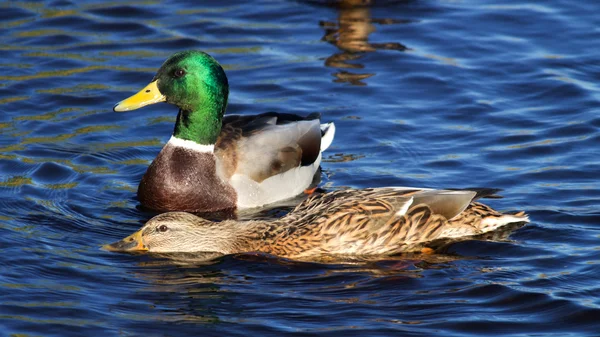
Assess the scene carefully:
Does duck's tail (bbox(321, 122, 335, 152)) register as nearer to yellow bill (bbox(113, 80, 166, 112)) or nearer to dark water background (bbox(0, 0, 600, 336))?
dark water background (bbox(0, 0, 600, 336))

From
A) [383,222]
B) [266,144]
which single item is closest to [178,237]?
[383,222]

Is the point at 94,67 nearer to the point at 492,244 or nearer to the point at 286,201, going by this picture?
the point at 286,201

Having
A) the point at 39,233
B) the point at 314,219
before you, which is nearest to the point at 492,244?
the point at 314,219

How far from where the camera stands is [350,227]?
8.90 m

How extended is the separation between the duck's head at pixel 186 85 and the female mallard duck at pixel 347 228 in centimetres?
173

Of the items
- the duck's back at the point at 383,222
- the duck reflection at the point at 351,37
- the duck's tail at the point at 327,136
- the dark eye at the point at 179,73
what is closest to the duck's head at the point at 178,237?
the duck's back at the point at 383,222

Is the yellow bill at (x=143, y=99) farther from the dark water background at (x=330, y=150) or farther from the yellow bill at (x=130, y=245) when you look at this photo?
the yellow bill at (x=130, y=245)

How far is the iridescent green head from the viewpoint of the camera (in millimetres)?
10531

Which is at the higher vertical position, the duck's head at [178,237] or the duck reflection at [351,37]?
the duck reflection at [351,37]

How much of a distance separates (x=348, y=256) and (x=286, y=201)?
85.5 inches

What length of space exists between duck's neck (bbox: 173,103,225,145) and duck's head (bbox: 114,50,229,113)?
5cm

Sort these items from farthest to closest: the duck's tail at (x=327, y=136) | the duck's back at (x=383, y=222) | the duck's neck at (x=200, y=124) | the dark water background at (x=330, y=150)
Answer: the duck's tail at (x=327, y=136)
the duck's neck at (x=200, y=124)
the duck's back at (x=383, y=222)
the dark water background at (x=330, y=150)

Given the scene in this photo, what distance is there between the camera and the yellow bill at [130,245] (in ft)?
29.2

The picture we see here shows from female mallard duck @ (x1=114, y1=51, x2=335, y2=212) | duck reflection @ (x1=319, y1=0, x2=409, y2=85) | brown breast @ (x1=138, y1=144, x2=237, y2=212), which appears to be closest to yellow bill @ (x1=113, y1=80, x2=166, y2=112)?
female mallard duck @ (x1=114, y1=51, x2=335, y2=212)
